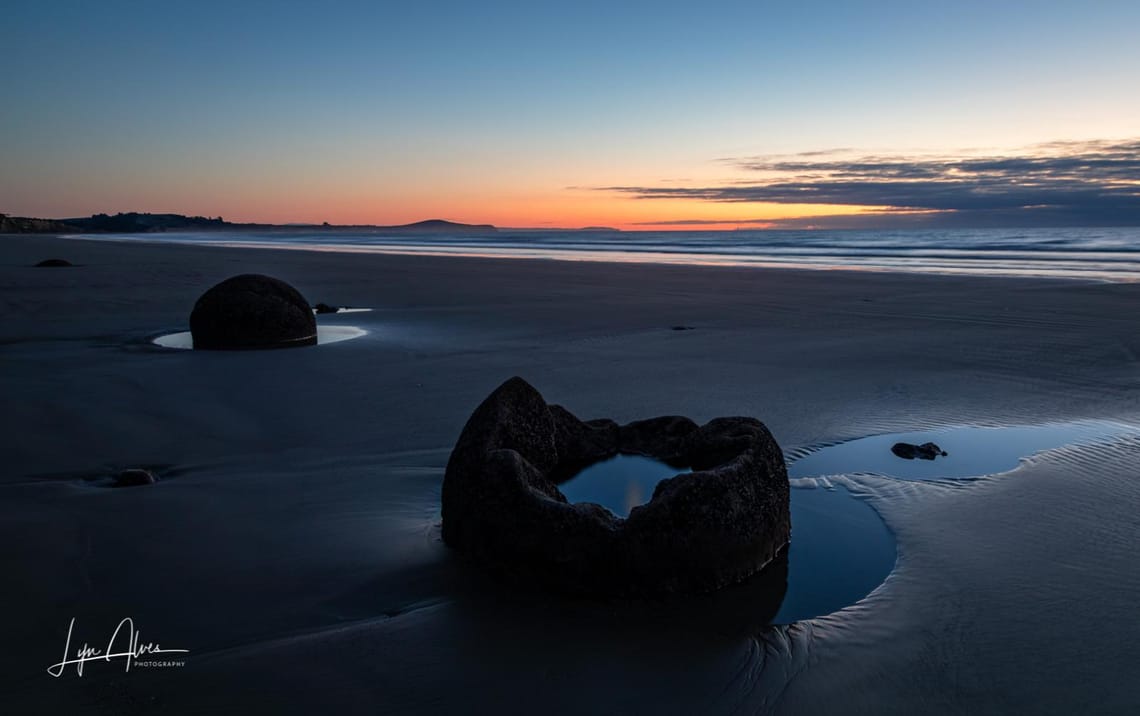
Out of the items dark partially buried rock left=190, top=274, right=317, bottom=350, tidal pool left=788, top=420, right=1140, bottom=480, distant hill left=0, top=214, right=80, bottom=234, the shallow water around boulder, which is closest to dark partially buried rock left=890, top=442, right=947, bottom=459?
tidal pool left=788, top=420, right=1140, bottom=480

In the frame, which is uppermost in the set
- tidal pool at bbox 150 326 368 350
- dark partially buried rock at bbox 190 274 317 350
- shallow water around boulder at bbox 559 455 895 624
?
dark partially buried rock at bbox 190 274 317 350

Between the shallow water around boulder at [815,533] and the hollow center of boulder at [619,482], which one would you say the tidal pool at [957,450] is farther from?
the hollow center of boulder at [619,482]

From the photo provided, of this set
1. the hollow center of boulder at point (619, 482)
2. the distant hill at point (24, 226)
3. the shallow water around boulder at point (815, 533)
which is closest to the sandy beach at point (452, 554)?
the shallow water around boulder at point (815, 533)

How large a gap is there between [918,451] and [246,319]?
20.0 feet

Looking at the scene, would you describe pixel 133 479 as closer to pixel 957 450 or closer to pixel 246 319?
pixel 246 319

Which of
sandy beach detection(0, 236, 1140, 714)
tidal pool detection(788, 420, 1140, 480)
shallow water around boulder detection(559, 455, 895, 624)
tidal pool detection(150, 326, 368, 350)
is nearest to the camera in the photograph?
sandy beach detection(0, 236, 1140, 714)

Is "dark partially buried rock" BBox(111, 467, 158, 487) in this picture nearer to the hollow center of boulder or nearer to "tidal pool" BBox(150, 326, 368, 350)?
the hollow center of boulder

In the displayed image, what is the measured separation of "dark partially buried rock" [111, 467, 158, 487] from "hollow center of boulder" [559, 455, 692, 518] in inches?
80.5

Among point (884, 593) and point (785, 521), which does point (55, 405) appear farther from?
point (884, 593)

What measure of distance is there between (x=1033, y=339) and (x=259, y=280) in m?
8.18

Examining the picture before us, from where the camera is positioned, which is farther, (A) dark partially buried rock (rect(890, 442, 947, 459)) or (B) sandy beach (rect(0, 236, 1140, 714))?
(A) dark partially buried rock (rect(890, 442, 947, 459))

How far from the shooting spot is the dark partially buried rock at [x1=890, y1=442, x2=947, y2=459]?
14.3ft

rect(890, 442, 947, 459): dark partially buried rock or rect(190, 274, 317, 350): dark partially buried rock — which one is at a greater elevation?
rect(190, 274, 317, 350): dark partially buried rock

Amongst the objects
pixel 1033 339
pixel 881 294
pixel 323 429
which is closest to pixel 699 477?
pixel 323 429
